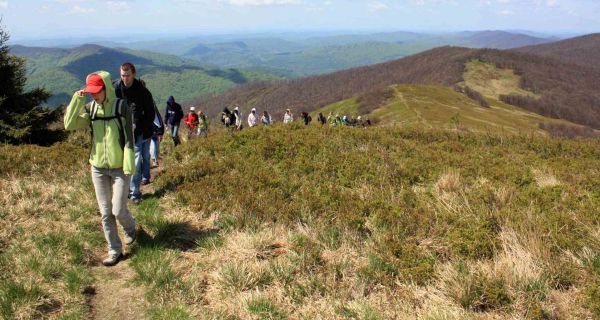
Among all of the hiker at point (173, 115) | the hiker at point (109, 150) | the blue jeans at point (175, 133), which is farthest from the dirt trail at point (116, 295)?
the hiker at point (173, 115)

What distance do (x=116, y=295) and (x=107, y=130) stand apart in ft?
6.89

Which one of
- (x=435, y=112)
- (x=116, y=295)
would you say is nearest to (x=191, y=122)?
(x=116, y=295)

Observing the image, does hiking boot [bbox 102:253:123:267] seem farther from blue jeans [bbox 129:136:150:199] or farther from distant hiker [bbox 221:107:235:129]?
distant hiker [bbox 221:107:235:129]

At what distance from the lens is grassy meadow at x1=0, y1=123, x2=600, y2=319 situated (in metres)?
3.80

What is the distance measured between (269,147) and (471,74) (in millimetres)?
184704

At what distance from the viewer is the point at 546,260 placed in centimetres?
421

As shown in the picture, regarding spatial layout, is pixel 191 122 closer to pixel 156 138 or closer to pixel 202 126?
pixel 202 126

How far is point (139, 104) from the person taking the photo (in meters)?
6.89

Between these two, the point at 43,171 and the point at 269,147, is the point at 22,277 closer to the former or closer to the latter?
the point at 43,171

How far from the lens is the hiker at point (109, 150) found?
484 centimetres

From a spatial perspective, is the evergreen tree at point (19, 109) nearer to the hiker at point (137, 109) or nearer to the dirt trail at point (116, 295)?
the hiker at point (137, 109)

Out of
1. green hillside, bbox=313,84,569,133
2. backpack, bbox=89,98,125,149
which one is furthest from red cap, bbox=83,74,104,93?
green hillside, bbox=313,84,569,133

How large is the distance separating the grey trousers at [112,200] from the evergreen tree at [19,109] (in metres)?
10.7

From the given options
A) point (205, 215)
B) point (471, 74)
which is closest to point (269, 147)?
point (205, 215)
